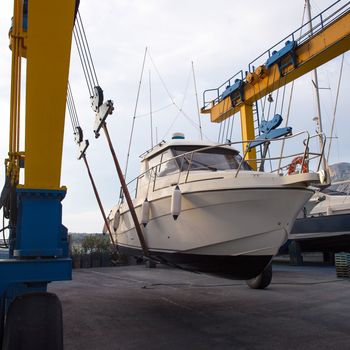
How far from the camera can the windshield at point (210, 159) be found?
657 centimetres

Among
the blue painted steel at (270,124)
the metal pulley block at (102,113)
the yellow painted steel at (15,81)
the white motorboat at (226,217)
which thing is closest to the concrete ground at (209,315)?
the white motorboat at (226,217)

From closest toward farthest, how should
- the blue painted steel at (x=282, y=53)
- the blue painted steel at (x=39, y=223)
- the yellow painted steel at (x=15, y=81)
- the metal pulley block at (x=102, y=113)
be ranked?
the blue painted steel at (x=39, y=223) < the yellow painted steel at (x=15, y=81) < the metal pulley block at (x=102, y=113) < the blue painted steel at (x=282, y=53)

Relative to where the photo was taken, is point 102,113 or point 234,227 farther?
point 234,227

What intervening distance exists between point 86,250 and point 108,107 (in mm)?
14698

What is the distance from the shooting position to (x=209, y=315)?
611 centimetres

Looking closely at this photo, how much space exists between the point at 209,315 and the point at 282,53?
29.1 feet

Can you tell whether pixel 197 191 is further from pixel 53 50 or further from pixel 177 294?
pixel 177 294

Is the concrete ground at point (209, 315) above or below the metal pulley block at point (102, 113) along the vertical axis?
below

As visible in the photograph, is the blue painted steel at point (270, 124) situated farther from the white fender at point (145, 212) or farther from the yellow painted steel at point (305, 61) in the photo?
the white fender at point (145, 212)

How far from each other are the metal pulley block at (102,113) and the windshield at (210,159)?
6.64 ft

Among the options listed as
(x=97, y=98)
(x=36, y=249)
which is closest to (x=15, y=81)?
(x=97, y=98)

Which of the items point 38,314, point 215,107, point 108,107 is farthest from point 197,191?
point 215,107

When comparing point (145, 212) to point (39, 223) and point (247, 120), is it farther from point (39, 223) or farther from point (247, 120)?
point (247, 120)

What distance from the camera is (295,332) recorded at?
4.92m
